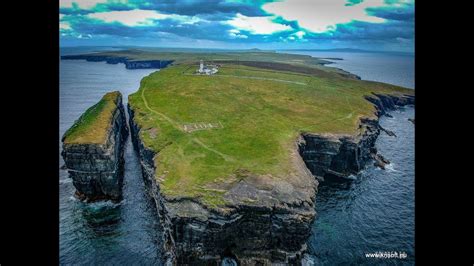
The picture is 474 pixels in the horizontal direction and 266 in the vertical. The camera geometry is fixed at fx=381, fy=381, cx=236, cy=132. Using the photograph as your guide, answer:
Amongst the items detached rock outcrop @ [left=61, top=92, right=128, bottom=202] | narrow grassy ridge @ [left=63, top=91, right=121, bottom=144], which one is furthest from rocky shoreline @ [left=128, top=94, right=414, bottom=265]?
narrow grassy ridge @ [left=63, top=91, right=121, bottom=144]

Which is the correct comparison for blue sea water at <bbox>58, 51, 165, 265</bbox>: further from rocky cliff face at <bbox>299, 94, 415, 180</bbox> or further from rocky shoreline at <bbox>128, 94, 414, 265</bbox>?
rocky cliff face at <bbox>299, 94, 415, 180</bbox>

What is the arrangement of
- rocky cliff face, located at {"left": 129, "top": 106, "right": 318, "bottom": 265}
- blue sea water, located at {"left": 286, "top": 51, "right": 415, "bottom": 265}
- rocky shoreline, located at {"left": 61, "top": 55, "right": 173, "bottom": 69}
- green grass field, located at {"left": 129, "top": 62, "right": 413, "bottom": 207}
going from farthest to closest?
rocky shoreline, located at {"left": 61, "top": 55, "right": 173, "bottom": 69} → green grass field, located at {"left": 129, "top": 62, "right": 413, "bottom": 207} → blue sea water, located at {"left": 286, "top": 51, "right": 415, "bottom": 265} → rocky cliff face, located at {"left": 129, "top": 106, "right": 318, "bottom": 265}

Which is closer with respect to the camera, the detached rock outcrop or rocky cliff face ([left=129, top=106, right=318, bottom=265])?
rocky cliff face ([left=129, top=106, right=318, bottom=265])

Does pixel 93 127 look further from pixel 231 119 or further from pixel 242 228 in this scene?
pixel 242 228

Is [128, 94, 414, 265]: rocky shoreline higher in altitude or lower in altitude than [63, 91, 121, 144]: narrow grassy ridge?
lower

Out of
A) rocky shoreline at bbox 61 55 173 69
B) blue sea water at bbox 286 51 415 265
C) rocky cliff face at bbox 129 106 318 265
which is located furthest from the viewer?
rocky shoreline at bbox 61 55 173 69

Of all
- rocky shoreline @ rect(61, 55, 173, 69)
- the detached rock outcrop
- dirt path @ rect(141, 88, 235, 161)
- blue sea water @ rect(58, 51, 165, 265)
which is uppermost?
rocky shoreline @ rect(61, 55, 173, 69)
